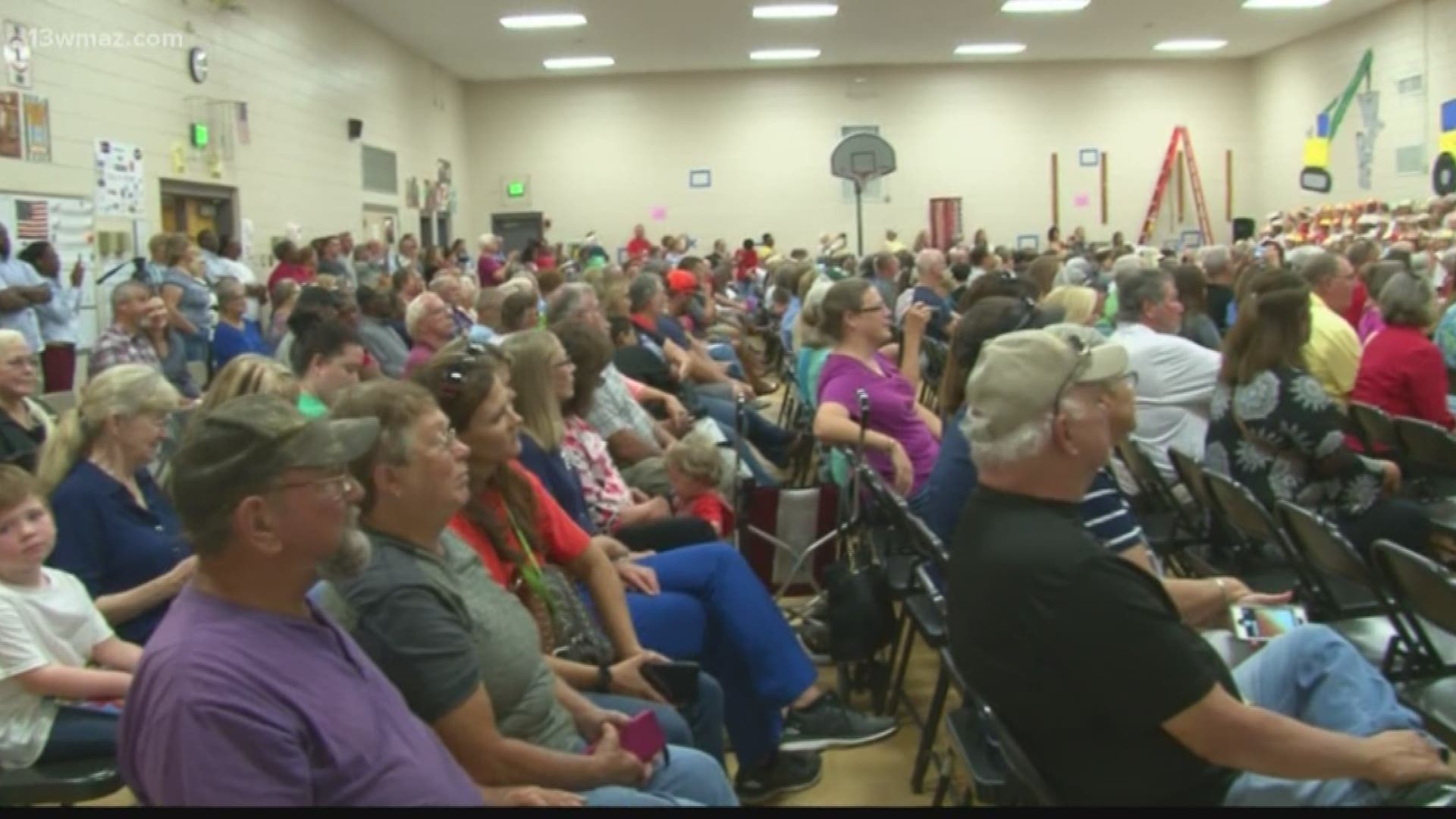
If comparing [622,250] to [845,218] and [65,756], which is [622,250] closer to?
[845,218]

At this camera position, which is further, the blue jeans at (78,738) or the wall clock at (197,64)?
the wall clock at (197,64)

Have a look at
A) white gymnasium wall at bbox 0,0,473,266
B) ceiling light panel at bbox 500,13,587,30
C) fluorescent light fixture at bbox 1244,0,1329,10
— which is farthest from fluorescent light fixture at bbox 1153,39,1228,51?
white gymnasium wall at bbox 0,0,473,266

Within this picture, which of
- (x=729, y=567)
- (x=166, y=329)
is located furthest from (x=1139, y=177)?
(x=729, y=567)

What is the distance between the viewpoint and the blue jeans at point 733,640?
3256 millimetres

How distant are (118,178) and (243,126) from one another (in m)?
2.35

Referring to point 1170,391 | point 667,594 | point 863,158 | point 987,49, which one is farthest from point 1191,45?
point 667,594

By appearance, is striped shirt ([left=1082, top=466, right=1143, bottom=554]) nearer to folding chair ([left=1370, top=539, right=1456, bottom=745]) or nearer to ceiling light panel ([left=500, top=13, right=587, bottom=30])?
folding chair ([left=1370, top=539, right=1456, bottom=745])

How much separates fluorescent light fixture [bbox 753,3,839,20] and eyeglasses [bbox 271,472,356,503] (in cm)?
1395

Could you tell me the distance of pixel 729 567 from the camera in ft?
11.1

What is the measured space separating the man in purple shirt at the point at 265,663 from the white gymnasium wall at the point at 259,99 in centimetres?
701

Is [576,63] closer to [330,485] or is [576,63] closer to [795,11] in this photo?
[795,11]

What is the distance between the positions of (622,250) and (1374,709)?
18.3 meters

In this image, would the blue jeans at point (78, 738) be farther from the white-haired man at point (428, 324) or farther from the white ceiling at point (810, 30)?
the white ceiling at point (810, 30)

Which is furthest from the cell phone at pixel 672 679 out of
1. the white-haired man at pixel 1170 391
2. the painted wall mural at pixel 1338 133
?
the painted wall mural at pixel 1338 133
